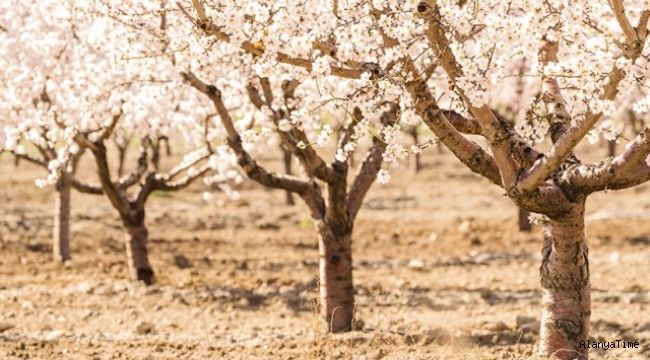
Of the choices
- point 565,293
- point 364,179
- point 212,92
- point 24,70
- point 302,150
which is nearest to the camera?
point 565,293

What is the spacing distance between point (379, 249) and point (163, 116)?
7.73 metres

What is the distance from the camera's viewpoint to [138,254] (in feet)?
48.0

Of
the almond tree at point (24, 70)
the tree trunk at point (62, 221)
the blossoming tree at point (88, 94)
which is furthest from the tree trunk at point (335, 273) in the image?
the tree trunk at point (62, 221)

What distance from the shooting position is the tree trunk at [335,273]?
34.3 feet

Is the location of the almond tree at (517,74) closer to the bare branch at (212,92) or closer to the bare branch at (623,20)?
the bare branch at (623,20)

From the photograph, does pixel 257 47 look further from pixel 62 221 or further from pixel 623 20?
pixel 62 221

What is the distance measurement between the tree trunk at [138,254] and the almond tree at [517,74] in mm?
8476

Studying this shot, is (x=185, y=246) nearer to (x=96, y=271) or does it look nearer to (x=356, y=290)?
(x=96, y=271)

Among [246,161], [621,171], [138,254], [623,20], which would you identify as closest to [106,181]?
[138,254]

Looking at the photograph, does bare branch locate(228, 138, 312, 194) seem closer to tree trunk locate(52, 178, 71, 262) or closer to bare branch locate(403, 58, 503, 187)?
bare branch locate(403, 58, 503, 187)

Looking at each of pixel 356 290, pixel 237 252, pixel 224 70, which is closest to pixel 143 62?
pixel 224 70

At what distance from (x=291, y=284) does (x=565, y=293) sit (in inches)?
329

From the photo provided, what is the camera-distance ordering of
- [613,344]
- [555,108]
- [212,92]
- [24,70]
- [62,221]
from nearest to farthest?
[555,108] → [613,344] → [212,92] → [24,70] → [62,221]

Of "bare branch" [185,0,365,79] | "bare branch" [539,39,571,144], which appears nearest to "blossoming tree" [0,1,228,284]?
"bare branch" [185,0,365,79]
